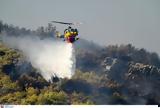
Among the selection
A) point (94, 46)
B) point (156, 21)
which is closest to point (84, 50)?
point (94, 46)

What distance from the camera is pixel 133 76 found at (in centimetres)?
1583

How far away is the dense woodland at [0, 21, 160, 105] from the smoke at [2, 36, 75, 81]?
0.62ft

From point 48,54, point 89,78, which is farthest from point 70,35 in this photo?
point 89,78

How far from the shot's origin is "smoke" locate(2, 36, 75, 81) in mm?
15719

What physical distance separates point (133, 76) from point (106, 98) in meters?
1.18

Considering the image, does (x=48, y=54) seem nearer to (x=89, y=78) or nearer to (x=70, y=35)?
(x=70, y=35)

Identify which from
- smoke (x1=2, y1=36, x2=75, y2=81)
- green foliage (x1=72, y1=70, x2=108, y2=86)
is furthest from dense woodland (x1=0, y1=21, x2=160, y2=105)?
smoke (x1=2, y1=36, x2=75, y2=81)

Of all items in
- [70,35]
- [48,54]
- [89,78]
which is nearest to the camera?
[70,35]

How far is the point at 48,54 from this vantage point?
16.1 m

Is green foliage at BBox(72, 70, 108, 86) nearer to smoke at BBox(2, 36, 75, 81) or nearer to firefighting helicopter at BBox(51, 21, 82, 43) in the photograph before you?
smoke at BBox(2, 36, 75, 81)

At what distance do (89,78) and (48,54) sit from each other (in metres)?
1.59

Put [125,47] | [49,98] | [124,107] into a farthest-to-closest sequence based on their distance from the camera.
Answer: [125,47] < [49,98] < [124,107]

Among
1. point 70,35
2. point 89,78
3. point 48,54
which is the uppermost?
point 70,35

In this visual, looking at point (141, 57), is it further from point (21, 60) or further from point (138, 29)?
point (21, 60)
